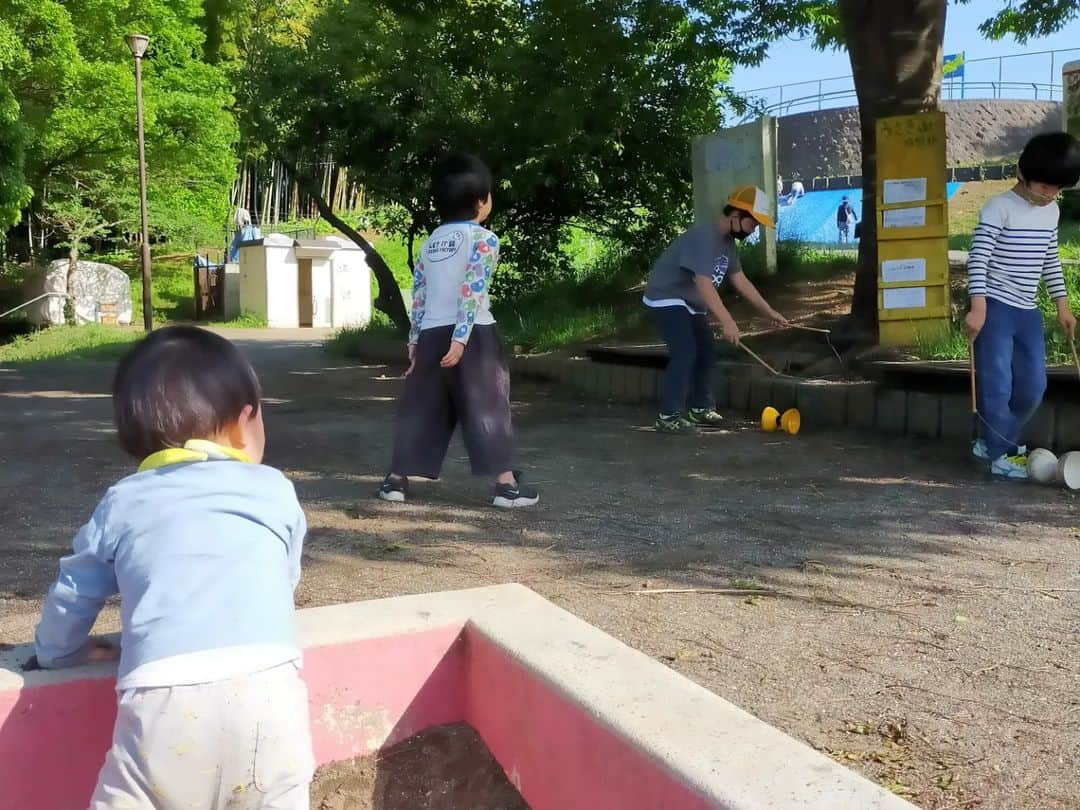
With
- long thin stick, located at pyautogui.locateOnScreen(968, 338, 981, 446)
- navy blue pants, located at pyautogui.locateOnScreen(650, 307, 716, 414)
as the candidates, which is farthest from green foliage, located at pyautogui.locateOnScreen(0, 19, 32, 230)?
long thin stick, located at pyautogui.locateOnScreen(968, 338, 981, 446)

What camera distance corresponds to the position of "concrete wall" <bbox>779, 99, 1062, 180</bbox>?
33688 millimetres

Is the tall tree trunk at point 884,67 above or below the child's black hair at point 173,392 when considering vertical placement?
above

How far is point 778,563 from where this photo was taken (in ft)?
12.3

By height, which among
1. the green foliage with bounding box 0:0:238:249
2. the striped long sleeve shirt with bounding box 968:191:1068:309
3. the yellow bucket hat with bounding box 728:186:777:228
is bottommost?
the striped long sleeve shirt with bounding box 968:191:1068:309

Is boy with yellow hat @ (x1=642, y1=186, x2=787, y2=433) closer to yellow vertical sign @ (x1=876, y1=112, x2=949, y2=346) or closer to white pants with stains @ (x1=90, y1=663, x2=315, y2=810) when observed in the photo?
yellow vertical sign @ (x1=876, y1=112, x2=949, y2=346)

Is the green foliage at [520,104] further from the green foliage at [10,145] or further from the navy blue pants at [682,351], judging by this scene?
the green foliage at [10,145]

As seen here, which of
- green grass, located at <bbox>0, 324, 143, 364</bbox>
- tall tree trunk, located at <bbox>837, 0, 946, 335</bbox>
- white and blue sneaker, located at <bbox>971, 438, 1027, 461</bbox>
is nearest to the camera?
white and blue sneaker, located at <bbox>971, 438, 1027, 461</bbox>

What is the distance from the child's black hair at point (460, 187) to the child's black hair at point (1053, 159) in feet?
8.25

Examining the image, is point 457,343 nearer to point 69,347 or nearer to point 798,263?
point 798,263

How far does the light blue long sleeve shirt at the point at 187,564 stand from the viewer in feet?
5.60

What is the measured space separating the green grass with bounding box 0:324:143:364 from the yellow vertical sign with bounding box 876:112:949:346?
975 cm

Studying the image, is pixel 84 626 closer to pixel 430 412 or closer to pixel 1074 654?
pixel 1074 654

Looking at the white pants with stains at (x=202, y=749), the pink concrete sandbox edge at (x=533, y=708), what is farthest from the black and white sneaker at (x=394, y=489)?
the white pants with stains at (x=202, y=749)

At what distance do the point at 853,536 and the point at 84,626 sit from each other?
3069 mm
